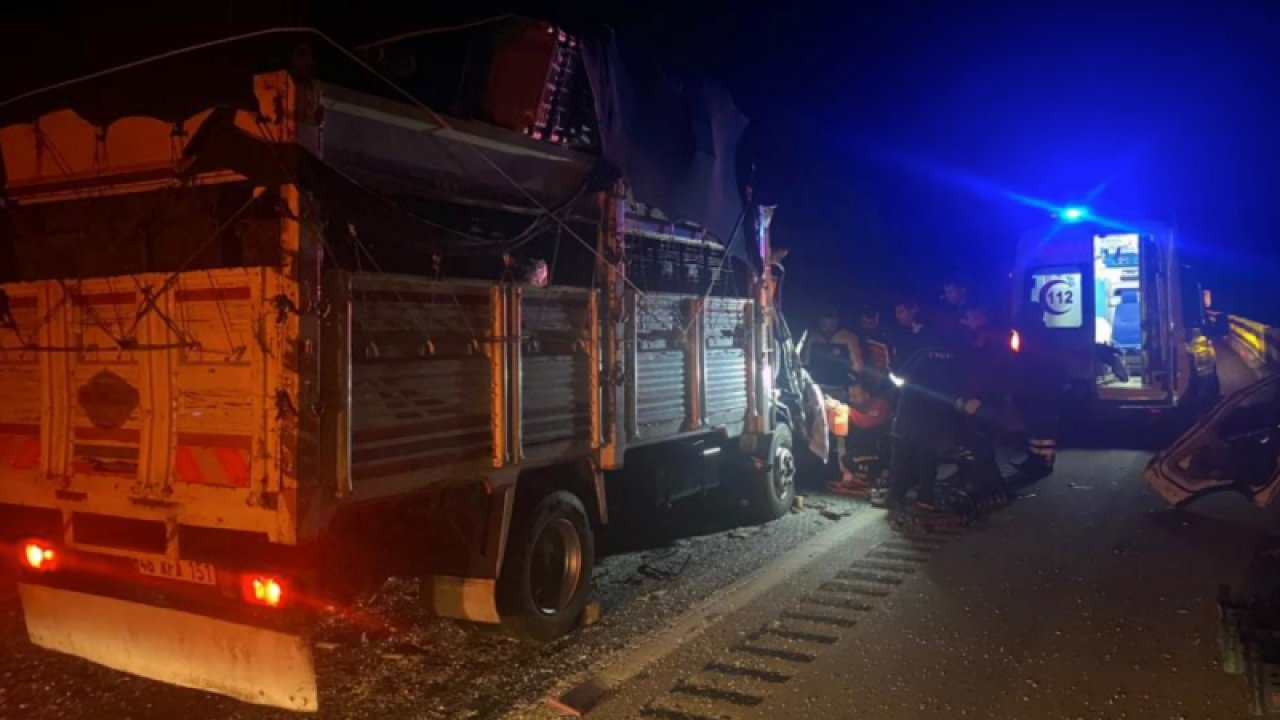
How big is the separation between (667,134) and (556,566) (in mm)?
2952

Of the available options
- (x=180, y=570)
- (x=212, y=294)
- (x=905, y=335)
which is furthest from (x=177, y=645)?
(x=905, y=335)

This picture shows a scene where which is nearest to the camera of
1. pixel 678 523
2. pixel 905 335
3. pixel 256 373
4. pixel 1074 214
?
pixel 256 373

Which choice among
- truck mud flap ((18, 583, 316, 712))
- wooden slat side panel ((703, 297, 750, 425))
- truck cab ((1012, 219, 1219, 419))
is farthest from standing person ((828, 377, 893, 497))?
truck mud flap ((18, 583, 316, 712))

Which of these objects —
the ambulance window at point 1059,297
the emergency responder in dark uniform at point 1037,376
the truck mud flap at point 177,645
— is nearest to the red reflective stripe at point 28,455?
the truck mud flap at point 177,645

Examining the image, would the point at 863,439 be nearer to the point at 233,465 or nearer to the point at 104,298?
the point at 233,465

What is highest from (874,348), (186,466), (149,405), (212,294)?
(212,294)

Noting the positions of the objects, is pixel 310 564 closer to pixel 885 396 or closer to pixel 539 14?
pixel 539 14

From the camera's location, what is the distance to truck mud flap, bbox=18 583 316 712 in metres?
3.81

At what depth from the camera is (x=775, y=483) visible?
827cm

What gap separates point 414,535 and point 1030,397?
1078 centimetres

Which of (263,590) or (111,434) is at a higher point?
(111,434)

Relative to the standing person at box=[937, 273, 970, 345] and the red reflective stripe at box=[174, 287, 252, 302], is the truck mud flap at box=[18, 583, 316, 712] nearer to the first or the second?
the red reflective stripe at box=[174, 287, 252, 302]

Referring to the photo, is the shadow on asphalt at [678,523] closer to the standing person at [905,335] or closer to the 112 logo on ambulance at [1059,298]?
the standing person at [905,335]

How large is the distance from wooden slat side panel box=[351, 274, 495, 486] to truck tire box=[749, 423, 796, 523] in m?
3.93
